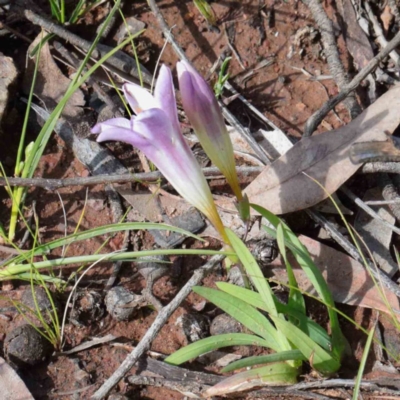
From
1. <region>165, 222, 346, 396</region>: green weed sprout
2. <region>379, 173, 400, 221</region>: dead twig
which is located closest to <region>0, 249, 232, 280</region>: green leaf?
<region>165, 222, 346, 396</region>: green weed sprout

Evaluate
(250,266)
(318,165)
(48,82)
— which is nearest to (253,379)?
(250,266)

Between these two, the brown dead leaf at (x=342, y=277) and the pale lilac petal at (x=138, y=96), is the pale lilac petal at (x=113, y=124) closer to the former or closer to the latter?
the pale lilac petal at (x=138, y=96)

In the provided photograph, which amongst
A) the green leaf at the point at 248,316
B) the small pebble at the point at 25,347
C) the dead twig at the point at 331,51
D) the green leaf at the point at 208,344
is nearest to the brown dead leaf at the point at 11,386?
the small pebble at the point at 25,347

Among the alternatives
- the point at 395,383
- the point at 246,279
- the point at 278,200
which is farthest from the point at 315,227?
the point at 395,383

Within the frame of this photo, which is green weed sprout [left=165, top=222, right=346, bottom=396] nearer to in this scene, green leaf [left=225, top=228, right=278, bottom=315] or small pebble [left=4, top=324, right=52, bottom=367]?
green leaf [left=225, top=228, right=278, bottom=315]

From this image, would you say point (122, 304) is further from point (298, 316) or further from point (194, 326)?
point (298, 316)

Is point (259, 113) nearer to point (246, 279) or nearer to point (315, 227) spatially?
point (315, 227)
